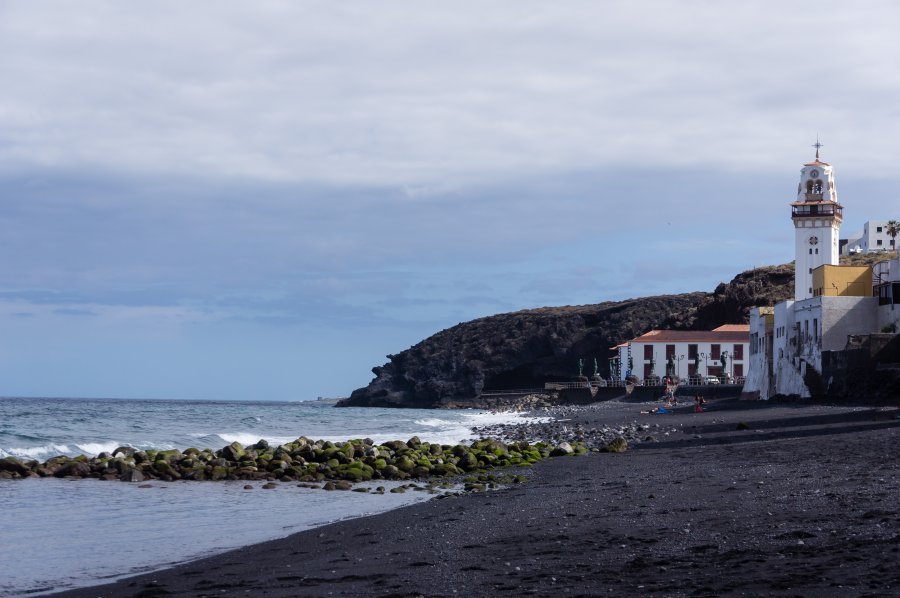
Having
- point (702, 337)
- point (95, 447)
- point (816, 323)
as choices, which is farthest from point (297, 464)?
point (702, 337)

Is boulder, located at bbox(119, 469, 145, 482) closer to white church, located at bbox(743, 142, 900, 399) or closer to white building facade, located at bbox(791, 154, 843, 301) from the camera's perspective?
white church, located at bbox(743, 142, 900, 399)

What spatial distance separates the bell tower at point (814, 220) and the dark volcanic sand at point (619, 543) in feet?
210

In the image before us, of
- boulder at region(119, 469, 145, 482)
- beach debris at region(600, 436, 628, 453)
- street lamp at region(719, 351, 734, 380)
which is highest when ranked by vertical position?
street lamp at region(719, 351, 734, 380)

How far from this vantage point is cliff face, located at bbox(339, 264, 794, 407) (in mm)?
142575

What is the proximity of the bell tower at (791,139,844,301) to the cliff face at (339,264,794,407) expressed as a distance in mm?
45622

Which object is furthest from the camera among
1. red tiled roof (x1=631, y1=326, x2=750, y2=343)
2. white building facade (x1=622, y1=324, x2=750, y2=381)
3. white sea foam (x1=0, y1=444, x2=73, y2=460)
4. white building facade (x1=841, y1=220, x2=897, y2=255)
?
white building facade (x1=841, y1=220, x2=897, y2=255)

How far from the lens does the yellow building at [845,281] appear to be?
54.3 meters

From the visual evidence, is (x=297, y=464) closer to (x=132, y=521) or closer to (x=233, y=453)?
(x=233, y=453)

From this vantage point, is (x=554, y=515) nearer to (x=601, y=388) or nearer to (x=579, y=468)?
(x=579, y=468)

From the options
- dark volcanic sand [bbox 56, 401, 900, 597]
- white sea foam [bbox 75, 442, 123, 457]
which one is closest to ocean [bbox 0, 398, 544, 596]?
dark volcanic sand [bbox 56, 401, 900, 597]

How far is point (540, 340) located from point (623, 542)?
145503 mm

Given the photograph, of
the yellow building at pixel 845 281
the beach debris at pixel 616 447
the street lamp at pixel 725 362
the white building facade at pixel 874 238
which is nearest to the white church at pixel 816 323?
the yellow building at pixel 845 281

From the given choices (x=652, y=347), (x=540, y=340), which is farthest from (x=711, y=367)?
(x=540, y=340)

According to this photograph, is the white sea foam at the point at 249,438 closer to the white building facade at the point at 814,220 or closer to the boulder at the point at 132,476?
the boulder at the point at 132,476
